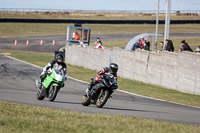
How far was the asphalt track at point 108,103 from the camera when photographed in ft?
40.0

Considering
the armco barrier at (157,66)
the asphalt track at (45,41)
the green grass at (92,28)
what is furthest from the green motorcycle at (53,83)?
the green grass at (92,28)

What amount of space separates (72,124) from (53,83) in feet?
13.4

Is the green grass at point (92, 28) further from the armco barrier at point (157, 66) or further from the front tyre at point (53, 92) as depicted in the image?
the front tyre at point (53, 92)

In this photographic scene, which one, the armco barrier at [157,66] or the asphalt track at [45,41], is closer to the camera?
the armco barrier at [157,66]

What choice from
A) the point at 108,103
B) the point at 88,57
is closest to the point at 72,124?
the point at 108,103

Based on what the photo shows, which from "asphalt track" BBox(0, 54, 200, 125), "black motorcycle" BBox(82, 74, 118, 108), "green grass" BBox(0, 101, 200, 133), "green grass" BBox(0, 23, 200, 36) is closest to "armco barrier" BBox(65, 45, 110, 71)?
"asphalt track" BBox(0, 54, 200, 125)

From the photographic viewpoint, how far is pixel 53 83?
13188 mm

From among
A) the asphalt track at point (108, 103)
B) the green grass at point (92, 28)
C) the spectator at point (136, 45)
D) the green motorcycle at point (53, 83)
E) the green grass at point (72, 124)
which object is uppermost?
the green grass at point (92, 28)

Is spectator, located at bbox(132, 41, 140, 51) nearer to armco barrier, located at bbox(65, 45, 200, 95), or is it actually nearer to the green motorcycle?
armco barrier, located at bbox(65, 45, 200, 95)

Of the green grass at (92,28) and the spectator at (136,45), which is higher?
the green grass at (92,28)

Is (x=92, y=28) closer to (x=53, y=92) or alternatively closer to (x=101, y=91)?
(x=53, y=92)

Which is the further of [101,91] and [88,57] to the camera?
[88,57]

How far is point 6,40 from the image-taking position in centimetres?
5472

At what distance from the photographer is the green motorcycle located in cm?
1312
